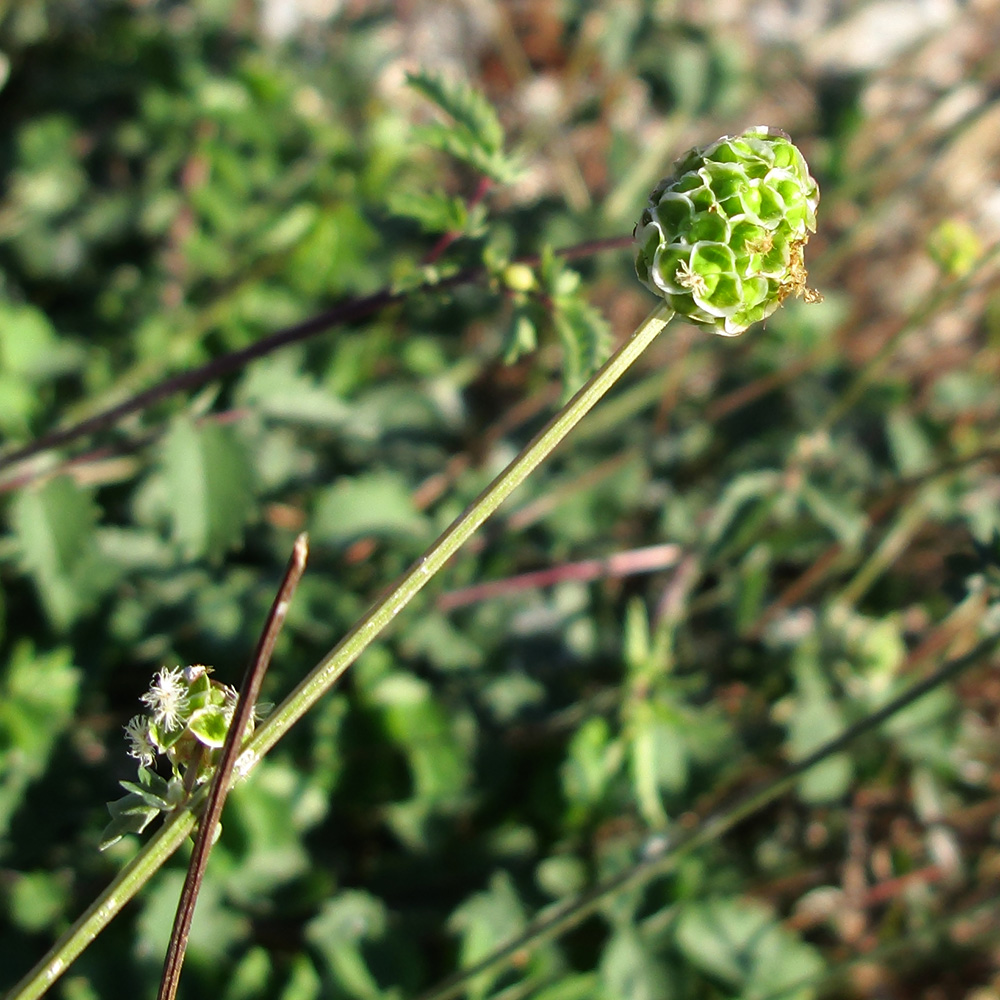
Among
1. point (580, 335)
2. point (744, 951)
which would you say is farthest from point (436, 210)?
point (744, 951)

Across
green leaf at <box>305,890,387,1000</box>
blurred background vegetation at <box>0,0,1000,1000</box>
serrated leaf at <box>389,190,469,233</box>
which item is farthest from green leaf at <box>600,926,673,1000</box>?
serrated leaf at <box>389,190,469,233</box>

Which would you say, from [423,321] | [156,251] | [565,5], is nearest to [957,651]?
[423,321]

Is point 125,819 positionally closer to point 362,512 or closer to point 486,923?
point 486,923

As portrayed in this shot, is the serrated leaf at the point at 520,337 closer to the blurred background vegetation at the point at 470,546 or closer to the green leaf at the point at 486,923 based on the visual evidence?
the blurred background vegetation at the point at 470,546

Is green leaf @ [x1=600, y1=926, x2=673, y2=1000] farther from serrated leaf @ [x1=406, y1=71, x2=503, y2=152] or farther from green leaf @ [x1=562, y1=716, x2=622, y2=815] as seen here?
serrated leaf @ [x1=406, y1=71, x2=503, y2=152]

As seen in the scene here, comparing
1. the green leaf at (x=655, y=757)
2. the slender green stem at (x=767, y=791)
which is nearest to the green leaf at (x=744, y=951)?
the green leaf at (x=655, y=757)
